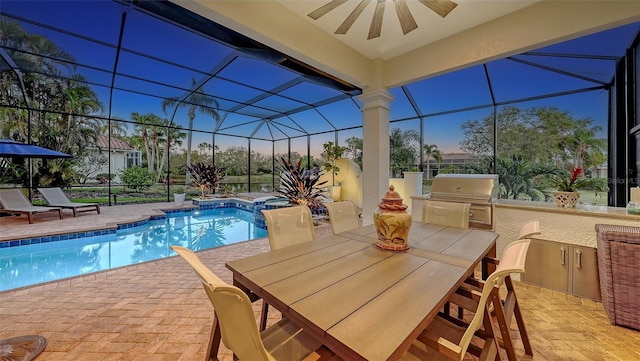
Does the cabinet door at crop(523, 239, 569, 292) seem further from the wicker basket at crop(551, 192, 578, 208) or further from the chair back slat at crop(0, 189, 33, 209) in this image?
the chair back slat at crop(0, 189, 33, 209)

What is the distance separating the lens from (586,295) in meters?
2.37

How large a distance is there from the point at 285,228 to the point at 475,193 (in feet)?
8.51

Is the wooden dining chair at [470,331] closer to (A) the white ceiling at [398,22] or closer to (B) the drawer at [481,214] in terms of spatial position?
(B) the drawer at [481,214]

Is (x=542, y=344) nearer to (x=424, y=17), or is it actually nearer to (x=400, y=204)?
(x=400, y=204)

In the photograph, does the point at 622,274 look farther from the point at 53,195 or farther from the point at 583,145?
the point at 53,195

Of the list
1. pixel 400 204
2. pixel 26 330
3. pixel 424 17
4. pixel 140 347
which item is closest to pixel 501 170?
pixel 424 17

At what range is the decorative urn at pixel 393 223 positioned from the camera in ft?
5.24

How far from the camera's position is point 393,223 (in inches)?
62.7

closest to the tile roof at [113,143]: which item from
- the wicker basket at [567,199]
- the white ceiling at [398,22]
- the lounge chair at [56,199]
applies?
the lounge chair at [56,199]

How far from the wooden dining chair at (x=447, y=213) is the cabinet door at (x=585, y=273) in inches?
44.0

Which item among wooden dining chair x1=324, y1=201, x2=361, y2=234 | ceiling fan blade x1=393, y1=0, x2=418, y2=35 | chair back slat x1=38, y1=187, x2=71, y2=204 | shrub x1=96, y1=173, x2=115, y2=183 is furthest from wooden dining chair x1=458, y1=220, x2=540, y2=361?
shrub x1=96, y1=173, x2=115, y2=183

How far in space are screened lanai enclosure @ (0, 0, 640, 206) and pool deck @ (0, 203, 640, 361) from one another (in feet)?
7.87

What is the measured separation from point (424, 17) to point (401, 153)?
4.90m

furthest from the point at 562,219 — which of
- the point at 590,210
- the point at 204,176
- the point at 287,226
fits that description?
the point at 204,176
